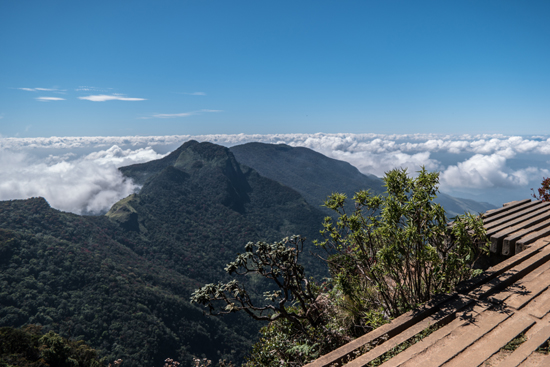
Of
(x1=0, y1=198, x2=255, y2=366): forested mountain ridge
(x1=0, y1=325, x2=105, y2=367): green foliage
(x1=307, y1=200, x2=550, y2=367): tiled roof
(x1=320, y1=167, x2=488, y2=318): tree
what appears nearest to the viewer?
(x1=307, y1=200, x2=550, y2=367): tiled roof

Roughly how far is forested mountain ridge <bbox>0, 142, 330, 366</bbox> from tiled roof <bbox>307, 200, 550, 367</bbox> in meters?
64.9

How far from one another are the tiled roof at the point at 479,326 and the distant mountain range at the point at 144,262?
126 ft

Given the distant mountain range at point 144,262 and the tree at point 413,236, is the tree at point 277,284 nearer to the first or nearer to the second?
the tree at point 413,236

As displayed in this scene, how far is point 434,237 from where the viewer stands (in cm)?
421

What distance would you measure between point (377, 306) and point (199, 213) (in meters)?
158

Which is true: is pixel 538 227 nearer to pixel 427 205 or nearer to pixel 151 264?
pixel 427 205

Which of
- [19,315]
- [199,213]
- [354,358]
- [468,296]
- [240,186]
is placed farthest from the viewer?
[240,186]

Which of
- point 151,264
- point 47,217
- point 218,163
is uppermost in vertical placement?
point 218,163

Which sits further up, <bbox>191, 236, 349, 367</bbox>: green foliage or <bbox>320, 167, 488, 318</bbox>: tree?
<bbox>320, 167, 488, 318</bbox>: tree

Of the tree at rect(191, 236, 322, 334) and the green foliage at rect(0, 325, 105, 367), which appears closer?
the tree at rect(191, 236, 322, 334)

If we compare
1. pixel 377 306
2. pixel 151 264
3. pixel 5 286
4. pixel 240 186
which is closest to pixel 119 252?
pixel 151 264

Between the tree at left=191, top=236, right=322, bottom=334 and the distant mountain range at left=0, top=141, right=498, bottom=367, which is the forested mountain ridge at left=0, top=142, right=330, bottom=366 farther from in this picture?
the tree at left=191, top=236, right=322, bottom=334

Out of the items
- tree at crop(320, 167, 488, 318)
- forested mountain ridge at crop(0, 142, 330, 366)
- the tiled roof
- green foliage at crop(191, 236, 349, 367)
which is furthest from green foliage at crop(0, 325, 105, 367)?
forested mountain ridge at crop(0, 142, 330, 366)

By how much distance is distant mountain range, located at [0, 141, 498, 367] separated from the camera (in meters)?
60.1
